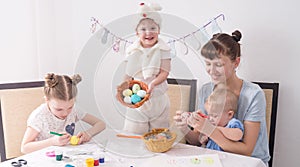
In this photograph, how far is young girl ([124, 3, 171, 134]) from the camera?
Result: 1429mm

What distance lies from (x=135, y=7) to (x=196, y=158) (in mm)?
1064

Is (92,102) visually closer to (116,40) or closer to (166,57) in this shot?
(116,40)

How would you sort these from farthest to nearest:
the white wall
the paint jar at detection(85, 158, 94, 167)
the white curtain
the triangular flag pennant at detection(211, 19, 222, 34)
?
the white curtain
the triangular flag pennant at detection(211, 19, 222, 34)
the white wall
the paint jar at detection(85, 158, 94, 167)

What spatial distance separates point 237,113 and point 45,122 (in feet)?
2.49

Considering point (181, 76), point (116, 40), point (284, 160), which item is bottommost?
point (284, 160)

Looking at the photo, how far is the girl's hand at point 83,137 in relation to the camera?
122 centimetres

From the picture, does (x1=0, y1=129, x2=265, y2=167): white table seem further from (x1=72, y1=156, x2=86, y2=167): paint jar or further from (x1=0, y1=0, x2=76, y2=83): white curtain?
(x1=0, y1=0, x2=76, y2=83): white curtain

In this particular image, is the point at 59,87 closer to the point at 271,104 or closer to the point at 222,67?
the point at 222,67

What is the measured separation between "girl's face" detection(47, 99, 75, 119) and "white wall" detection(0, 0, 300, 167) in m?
0.34

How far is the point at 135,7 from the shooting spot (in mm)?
1860

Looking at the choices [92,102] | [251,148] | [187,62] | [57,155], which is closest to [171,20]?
[187,62]

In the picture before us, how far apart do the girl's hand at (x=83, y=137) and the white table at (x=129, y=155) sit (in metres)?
0.02

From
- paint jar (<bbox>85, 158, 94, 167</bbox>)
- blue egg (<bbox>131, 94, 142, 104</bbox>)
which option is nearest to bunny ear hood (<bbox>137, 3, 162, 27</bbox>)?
blue egg (<bbox>131, 94, 142, 104</bbox>)

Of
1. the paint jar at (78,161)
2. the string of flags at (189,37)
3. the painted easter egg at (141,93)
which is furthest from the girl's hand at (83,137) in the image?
the string of flags at (189,37)
